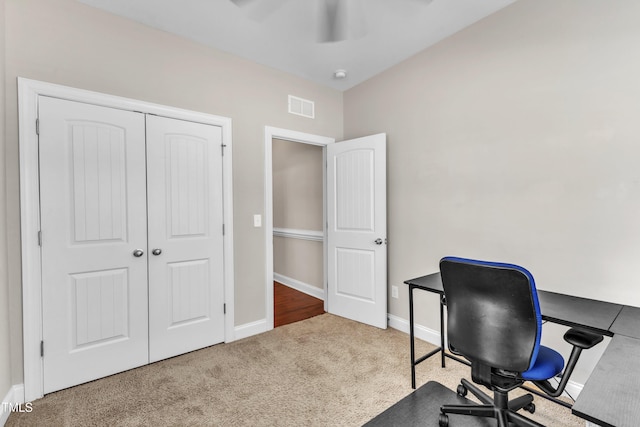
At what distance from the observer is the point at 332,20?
1766mm

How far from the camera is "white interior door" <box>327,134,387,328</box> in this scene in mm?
3160

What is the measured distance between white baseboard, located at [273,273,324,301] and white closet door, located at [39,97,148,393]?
2321mm

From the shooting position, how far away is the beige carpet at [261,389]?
6.02 ft

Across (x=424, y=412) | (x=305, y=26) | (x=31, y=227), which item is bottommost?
(x=424, y=412)

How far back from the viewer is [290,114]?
3316mm

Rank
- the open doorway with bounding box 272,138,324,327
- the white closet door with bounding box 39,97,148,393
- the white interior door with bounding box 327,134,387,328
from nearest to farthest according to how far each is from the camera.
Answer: the white closet door with bounding box 39,97,148,393, the white interior door with bounding box 327,134,387,328, the open doorway with bounding box 272,138,324,327

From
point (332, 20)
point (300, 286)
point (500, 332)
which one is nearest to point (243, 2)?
point (332, 20)

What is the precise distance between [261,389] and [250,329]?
933 mm

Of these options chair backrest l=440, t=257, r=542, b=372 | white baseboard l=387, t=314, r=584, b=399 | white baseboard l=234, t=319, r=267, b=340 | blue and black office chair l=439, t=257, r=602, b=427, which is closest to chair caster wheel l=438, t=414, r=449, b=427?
blue and black office chair l=439, t=257, r=602, b=427

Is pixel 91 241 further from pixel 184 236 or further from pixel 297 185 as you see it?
pixel 297 185

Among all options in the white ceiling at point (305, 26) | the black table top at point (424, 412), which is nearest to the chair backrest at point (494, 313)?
the black table top at point (424, 412)

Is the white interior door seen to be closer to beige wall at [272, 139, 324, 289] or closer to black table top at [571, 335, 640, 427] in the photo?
beige wall at [272, 139, 324, 289]

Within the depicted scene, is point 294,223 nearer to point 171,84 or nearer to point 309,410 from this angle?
point 171,84

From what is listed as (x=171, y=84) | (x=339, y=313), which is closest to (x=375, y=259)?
(x=339, y=313)
